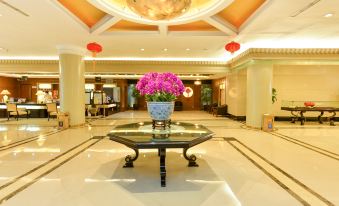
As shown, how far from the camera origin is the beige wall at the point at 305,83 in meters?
11.5

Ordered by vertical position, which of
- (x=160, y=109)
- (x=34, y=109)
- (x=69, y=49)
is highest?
(x=69, y=49)

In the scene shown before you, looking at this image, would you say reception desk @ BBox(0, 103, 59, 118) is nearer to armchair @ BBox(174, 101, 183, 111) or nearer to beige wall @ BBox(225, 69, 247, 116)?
beige wall @ BBox(225, 69, 247, 116)

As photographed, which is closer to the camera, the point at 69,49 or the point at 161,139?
the point at 161,139

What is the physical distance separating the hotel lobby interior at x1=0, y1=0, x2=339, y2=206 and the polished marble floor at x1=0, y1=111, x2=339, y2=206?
18mm

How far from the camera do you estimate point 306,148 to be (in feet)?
18.9

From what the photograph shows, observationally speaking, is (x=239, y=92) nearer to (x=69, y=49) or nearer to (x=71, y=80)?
(x=71, y=80)

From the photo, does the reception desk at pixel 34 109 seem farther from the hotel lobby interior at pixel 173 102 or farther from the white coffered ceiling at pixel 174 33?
the white coffered ceiling at pixel 174 33

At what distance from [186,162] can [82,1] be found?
4222mm

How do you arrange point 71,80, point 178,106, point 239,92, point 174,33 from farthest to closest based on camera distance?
point 178,106
point 239,92
point 71,80
point 174,33

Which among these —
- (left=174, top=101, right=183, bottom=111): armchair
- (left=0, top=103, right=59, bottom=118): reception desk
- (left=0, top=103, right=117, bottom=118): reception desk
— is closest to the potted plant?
(left=0, top=103, right=117, bottom=118): reception desk

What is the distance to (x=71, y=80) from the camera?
9102mm

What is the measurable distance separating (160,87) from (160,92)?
0.08m

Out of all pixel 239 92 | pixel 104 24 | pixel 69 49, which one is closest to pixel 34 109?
pixel 69 49

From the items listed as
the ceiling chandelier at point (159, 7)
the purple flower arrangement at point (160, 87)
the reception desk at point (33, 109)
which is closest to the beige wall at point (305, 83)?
the ceiling chandelier at point (159, 7)
